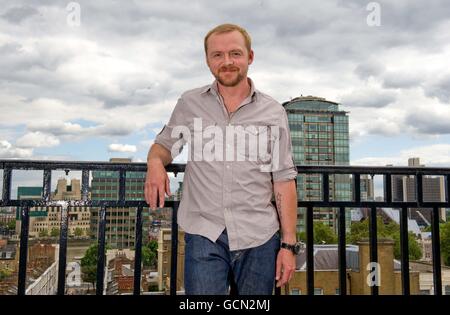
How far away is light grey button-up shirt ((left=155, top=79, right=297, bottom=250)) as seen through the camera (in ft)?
5.68

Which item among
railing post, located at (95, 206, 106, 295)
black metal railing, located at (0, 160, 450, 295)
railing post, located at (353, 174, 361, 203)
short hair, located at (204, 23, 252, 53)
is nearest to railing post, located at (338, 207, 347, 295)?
black metal railing, located at (0, 160, 450, 295)

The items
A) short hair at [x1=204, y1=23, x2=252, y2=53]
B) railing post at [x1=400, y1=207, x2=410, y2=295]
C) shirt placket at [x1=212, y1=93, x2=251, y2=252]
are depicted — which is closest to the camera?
shirt placket at [x1=212, y1=93, x2=251, y2=252]

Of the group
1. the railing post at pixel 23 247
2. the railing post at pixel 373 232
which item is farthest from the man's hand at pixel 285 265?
the railing post at pixel 23 247

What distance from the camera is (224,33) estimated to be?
5.96ft

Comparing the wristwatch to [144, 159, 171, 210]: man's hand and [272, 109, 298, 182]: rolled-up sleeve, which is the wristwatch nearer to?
[272, 109, 298, 182]: rolled-up sleeve

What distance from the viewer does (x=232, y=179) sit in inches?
68.4

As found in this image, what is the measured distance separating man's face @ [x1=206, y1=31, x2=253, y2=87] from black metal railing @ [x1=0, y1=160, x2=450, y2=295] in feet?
2.15

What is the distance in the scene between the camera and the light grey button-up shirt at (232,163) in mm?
1730

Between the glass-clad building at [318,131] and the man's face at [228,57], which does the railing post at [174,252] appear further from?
the glass-clad building at [318,131]

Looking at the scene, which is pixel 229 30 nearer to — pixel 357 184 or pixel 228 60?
pixel 228 60

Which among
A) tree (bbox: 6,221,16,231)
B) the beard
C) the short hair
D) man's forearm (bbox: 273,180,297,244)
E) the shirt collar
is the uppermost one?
the short hair

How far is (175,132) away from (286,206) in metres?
0.61

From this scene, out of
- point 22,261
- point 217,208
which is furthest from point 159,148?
point 22,261
